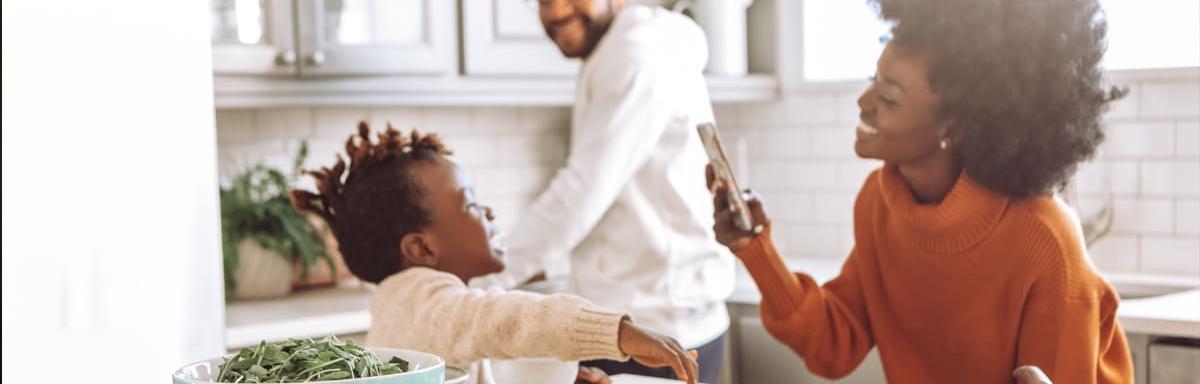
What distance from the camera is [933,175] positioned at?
186 cm

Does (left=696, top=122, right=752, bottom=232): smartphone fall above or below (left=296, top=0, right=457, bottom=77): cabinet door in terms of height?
below

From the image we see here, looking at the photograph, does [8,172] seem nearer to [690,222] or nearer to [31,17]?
[31,17]

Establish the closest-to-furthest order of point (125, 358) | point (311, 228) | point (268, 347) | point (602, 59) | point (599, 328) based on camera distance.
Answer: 1. point (268, 347)
2. point (599, 328)
3. point (125, 358)
4. point (602, 59)
5. point (311, 228)

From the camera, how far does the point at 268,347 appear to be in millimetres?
1158

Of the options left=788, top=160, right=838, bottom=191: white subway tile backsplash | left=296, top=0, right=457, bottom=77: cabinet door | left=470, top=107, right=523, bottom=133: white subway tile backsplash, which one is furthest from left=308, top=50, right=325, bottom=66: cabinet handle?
left=788, top=160, right=838, bottom=191: white subway tile backsplash

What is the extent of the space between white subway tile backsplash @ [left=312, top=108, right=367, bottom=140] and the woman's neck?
5.95 feet

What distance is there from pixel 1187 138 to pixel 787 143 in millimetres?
1051

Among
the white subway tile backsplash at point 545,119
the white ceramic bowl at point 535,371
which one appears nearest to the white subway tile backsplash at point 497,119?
the white subway tile backsplash at point 545,119

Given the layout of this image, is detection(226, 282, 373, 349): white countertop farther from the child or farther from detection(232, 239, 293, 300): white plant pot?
the child

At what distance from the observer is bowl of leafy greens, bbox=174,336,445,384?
110cm

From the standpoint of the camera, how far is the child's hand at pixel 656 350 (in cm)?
128

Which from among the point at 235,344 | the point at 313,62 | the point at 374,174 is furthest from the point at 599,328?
the point at 313,62

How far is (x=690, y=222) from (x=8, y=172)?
1.15 meters

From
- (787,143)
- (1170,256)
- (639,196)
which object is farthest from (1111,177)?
(639,196)
